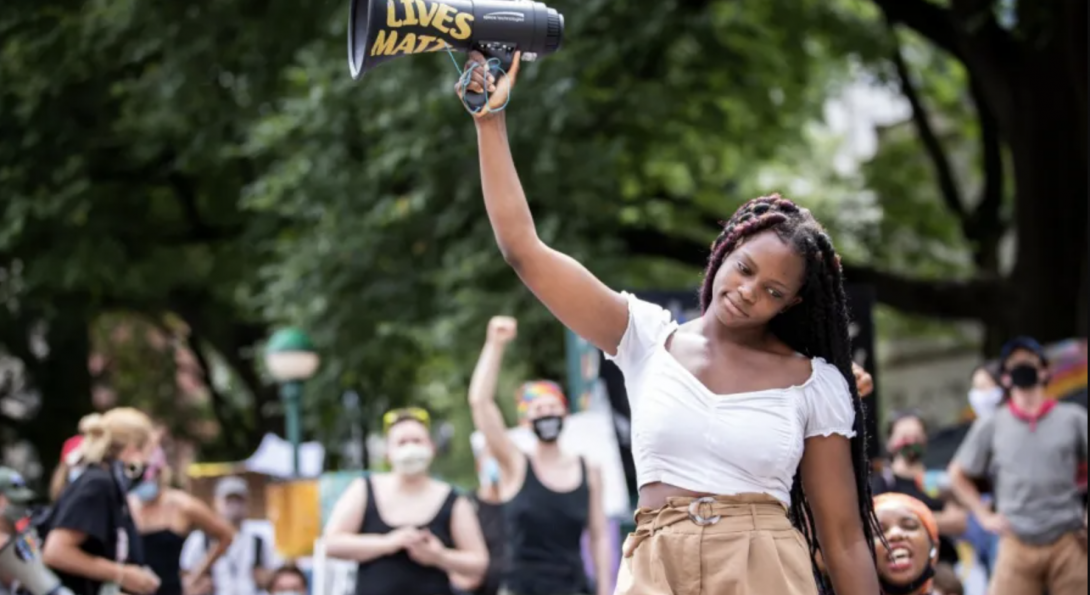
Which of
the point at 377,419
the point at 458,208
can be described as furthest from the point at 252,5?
the point at 377,419

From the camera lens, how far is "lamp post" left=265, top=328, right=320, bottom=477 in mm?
14336

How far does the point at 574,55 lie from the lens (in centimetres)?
1281

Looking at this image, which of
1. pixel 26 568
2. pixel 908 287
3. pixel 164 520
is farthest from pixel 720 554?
pixel 908 287

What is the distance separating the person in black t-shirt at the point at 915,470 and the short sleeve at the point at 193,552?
17.2ft

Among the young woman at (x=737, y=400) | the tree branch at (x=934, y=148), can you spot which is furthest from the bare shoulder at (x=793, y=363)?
the tree branch at (x=934, y=148)

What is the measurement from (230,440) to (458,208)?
13816 millimetres

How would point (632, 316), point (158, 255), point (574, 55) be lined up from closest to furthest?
1. point (632, 316)
2. point (574, 55)
3. point (158, 255)

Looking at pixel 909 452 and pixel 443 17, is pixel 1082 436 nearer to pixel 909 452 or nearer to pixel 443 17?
pixel 909 452

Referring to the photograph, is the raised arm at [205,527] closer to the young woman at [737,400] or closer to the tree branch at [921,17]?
the young woman at [737,400]

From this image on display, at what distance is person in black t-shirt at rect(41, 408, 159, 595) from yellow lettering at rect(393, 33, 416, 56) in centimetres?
434

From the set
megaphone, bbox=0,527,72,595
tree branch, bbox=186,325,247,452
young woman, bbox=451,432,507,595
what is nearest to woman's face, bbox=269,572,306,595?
young woman, bbox=451,432,507,595

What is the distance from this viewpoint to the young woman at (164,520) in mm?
8969

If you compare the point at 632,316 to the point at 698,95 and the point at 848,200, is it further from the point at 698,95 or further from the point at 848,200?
the point at 848,200

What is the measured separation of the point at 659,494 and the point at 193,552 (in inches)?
347
